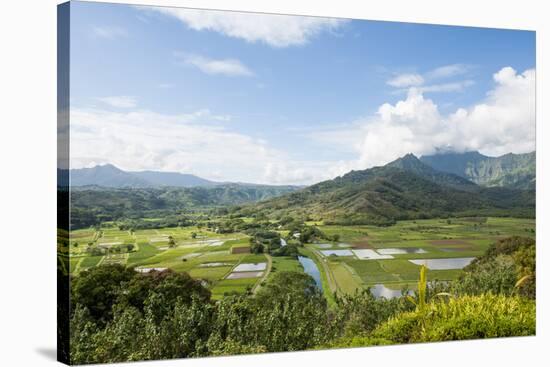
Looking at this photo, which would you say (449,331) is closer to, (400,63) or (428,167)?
(428,167)

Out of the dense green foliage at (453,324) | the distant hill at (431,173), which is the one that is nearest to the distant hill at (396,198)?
the distant hill at (431,173)

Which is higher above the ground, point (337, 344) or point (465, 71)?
point (465, 71)

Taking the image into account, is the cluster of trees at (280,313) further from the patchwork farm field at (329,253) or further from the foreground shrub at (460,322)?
the patchwork farm field at (329,253)

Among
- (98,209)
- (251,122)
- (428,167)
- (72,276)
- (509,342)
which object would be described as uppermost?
(251,122)

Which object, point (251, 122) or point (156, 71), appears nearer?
point (156, 71)

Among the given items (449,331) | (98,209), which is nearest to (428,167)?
(449,331)

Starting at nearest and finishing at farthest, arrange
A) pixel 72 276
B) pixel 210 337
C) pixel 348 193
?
pixel 72 276 < pixel 210 337 < pixel 348 193

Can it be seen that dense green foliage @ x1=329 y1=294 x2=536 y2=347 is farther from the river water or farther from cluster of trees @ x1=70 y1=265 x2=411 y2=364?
the river water

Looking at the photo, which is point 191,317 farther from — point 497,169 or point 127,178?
point 497,169
